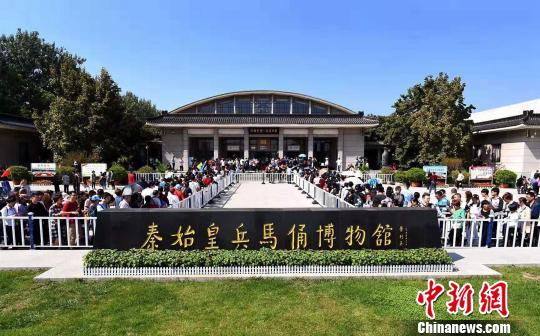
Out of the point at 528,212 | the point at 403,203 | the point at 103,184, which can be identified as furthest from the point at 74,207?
the point at 103,184

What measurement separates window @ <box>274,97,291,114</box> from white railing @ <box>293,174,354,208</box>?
44.5 feet

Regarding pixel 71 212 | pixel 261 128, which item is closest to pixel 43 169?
pixel 71 212

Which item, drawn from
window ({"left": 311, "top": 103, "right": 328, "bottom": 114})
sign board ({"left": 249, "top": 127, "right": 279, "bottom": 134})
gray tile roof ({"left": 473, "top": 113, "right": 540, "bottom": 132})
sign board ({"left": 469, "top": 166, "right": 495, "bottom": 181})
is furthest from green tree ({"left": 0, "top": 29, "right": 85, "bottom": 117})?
gray tile roof ({"left": 473, "top": 113, "right": 540, "bottom": 132})

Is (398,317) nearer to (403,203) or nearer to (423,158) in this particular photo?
(403,203)

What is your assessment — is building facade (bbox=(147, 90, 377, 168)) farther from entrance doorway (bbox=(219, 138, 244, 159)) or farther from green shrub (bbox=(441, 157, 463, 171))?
green shrub (bbox=(441, 157, 463, 171))

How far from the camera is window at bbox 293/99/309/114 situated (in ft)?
115

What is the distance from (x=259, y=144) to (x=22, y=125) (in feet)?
66.6

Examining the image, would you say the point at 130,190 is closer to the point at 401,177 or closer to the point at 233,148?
the point at 401,177

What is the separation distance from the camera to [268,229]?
255 inches

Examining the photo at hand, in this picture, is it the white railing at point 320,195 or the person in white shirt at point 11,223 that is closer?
the person in white shirt at point 11,223

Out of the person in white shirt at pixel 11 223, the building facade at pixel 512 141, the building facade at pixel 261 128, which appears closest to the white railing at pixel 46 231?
the person in white shirt at pixel 11 223

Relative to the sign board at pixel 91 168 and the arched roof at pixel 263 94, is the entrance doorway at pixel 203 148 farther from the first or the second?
the sign board at pixel 91 168

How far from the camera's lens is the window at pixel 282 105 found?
3481 centimetres

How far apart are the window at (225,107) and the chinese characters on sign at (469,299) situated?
31595 millimetres
